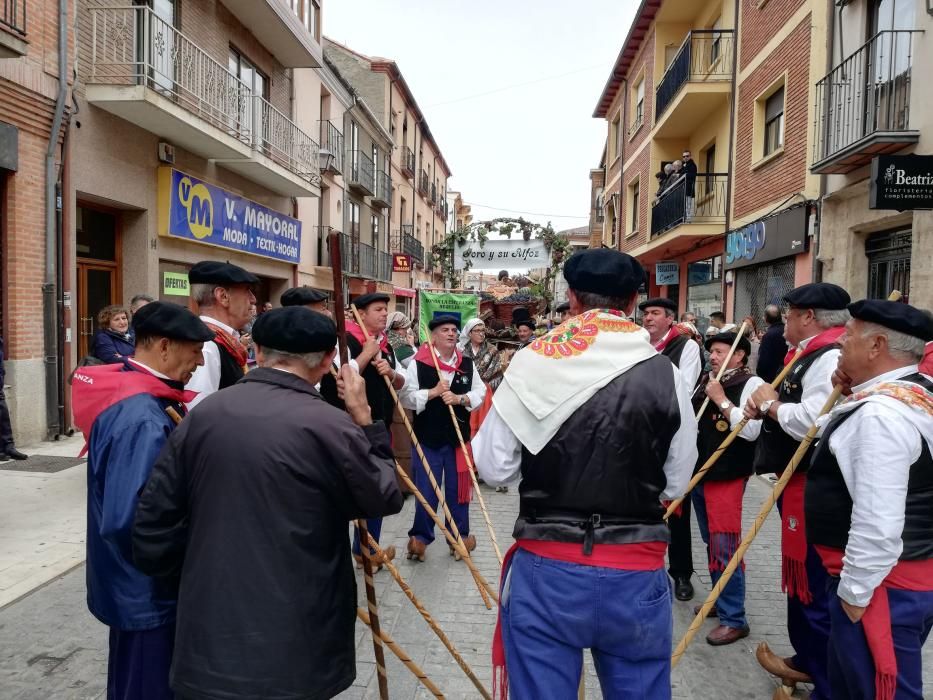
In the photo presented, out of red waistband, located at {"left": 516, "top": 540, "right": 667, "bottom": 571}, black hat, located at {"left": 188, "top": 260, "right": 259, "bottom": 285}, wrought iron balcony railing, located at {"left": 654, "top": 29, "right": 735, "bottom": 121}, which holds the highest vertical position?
wrought iron balcony railing, located at {"left": 654, "top": 29, "right": 735, "bottom": 121}

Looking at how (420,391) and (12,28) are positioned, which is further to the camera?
(12,28)

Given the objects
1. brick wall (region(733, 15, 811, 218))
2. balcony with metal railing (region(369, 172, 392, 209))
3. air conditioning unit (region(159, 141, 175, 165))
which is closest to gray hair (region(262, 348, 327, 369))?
air conditioning unit (region(159, 141, 175, 165))

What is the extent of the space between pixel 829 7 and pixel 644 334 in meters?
10.3

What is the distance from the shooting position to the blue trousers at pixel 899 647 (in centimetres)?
233

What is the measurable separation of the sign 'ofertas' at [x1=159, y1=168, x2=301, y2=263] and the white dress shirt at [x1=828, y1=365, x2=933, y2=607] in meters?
11.0

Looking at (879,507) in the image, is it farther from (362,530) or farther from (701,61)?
(701,61)

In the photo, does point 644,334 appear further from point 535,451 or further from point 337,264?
point 337,264

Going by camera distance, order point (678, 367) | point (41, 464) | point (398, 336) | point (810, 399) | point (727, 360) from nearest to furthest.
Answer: point (810, 399), point (727, 360), point (678, 367), point (41, 464), point (398, 336)

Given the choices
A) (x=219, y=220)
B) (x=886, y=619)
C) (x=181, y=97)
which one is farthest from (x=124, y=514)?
(x=219, y=220)

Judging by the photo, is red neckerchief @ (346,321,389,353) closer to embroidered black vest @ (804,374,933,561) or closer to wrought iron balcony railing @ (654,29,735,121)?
embroidered black vest @ (804,374,933,561)

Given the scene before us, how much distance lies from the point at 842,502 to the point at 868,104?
323 inches

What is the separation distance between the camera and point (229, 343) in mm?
3385

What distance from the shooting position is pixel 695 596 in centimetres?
464

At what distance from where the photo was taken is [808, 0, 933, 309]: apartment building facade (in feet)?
25.0
